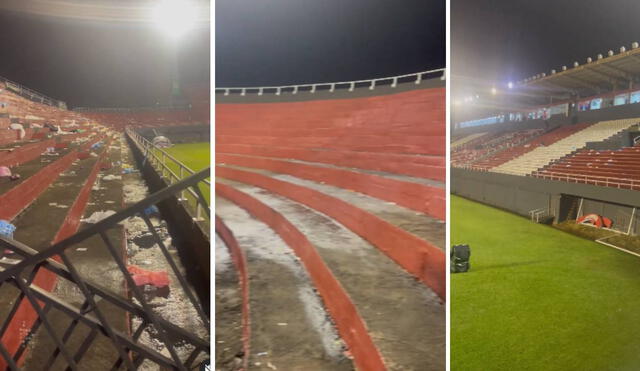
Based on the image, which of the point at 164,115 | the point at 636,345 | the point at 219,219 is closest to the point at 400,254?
the point at 219,219

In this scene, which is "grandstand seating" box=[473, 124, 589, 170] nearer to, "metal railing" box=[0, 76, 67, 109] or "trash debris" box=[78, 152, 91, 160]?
"trash debris" box=[78, 152, 91, 160]

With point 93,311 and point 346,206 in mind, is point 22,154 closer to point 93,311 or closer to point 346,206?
point 93,311

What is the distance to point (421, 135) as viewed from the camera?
1.86m

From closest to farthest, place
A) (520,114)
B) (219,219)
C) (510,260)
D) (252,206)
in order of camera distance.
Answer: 1. (219,219)
2. (252,206)
3. (510,260)
4. (520,114)

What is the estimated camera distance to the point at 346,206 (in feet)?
6.18

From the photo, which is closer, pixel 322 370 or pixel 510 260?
pixel 322 370

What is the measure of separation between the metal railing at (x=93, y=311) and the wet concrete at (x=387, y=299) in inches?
18.1

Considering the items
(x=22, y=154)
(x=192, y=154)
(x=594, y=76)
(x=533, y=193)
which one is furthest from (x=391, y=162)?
(x=594, y=76)

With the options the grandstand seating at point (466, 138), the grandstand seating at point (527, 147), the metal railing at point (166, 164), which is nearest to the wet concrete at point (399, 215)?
the metal railing at point (166, 164)

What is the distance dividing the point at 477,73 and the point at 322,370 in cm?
223

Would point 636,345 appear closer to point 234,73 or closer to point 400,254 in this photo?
point 400,254

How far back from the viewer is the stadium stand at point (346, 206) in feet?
5.34

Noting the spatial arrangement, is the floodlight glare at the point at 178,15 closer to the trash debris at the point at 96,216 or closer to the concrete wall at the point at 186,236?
the concrete wall at the point at 186,236

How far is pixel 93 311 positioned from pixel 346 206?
3.87ft
